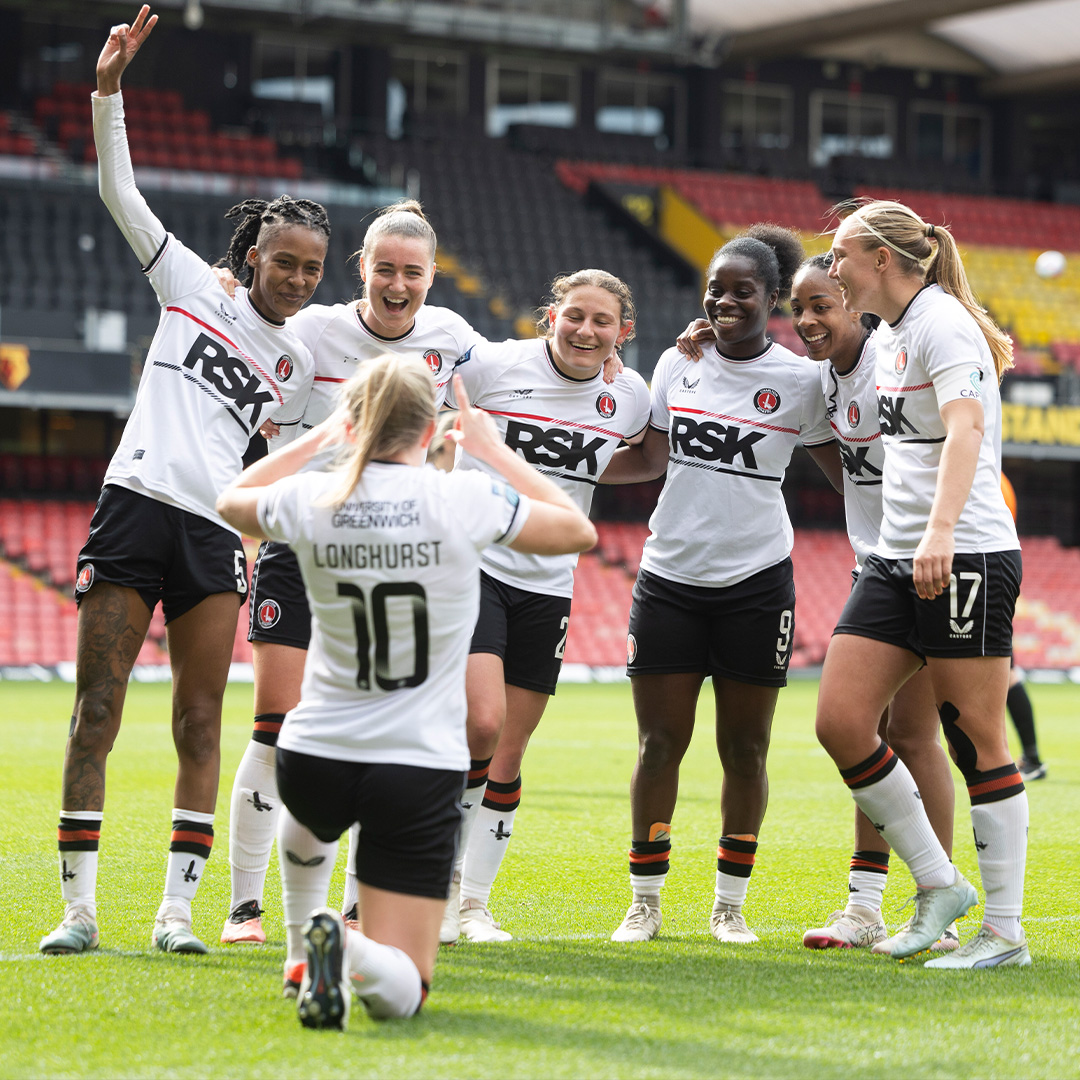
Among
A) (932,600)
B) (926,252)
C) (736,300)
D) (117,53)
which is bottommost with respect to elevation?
(932,600)

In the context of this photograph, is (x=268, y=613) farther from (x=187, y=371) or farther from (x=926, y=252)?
(x=926, y=252)

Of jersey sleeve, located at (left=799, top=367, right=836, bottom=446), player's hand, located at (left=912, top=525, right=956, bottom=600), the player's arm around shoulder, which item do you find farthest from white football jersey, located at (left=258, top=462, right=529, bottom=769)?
jersey sleeve, located at (left=799, top=367, right=836, bottom=446)

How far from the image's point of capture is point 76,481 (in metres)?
21.8

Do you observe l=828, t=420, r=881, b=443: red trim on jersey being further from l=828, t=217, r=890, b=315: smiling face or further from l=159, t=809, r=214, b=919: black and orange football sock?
l=159, t=809, r=214, b=919: black and orange football sock

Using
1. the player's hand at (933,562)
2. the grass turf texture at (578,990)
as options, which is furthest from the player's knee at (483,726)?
the player's hand at (933,562)

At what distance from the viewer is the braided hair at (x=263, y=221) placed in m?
4.52

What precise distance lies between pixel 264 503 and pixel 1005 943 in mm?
2422

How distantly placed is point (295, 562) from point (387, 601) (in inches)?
49.1

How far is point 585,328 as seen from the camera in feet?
15.7

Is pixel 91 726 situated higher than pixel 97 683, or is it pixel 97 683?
pixel 97 683

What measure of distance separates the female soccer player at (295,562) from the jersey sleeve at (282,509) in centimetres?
99

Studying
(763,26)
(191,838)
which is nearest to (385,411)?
(191,838)

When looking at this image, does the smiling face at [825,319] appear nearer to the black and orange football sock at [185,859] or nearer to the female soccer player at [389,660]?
the female soccer player at [389,660]

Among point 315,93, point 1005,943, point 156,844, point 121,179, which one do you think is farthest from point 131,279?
point 1005,943
